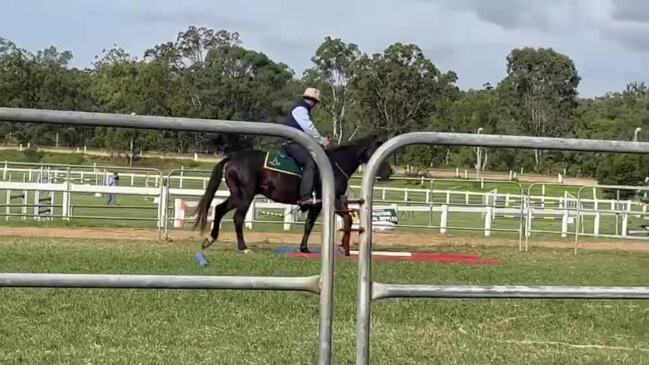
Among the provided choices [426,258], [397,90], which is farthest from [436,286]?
[397,90]

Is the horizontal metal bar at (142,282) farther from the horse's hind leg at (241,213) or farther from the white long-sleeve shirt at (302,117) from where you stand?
the horse's hind leg at (241,213)

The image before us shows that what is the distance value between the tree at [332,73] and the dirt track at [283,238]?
150 feet

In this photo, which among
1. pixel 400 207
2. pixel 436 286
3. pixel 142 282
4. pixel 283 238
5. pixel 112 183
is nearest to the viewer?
pixel 142 282

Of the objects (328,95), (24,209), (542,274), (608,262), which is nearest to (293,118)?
(542,274)

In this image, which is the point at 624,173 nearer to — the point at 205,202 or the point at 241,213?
the point at 241,213

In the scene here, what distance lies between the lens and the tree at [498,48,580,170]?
243 feet

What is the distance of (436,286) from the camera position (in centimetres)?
392

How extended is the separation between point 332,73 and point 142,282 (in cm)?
6940

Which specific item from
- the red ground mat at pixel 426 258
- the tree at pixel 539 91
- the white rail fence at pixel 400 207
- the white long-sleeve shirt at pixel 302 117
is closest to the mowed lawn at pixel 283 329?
the red ground mat at pixel 426 258

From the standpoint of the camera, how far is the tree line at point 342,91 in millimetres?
62000

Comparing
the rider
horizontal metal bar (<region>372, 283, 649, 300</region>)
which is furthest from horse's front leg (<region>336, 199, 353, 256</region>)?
the rider

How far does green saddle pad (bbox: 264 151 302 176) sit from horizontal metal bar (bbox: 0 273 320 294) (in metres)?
9.79

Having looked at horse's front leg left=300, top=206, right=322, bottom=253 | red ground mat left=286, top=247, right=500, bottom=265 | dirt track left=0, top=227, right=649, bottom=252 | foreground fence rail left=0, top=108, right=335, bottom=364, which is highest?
foreground fence rail left=0, top=108, right=335, bottom=364

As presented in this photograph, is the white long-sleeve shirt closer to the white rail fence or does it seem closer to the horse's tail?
the horse's tail
